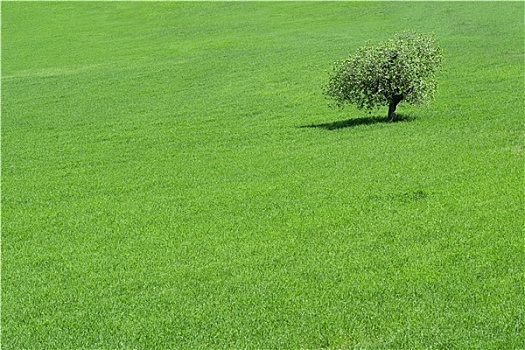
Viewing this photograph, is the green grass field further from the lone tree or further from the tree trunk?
the lone tree

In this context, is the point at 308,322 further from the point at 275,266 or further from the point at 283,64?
the point at 283,64

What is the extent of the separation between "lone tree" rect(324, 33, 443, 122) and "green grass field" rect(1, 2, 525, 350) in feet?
4.40

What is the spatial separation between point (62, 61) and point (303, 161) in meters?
44.6

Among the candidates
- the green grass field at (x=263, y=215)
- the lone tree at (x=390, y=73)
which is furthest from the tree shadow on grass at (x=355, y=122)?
the lone tree at (x=390, y=73)

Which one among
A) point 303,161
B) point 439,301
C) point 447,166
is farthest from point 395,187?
point 439,301

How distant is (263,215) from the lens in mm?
19953

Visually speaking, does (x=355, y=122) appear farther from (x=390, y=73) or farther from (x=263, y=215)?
(x=263, y=215)

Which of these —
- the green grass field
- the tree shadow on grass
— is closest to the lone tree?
the tree shadow on grass

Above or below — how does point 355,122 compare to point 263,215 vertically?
below

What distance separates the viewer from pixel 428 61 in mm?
32750

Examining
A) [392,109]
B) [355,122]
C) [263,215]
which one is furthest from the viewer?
[355,122]

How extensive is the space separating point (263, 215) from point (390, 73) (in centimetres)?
1431

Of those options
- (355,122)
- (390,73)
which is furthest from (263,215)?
(355,122)

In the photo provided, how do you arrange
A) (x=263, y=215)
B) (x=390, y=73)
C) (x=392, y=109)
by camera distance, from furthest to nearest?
(x=392, y=109) < (x=390, y=73) < (x=263, y=215)
